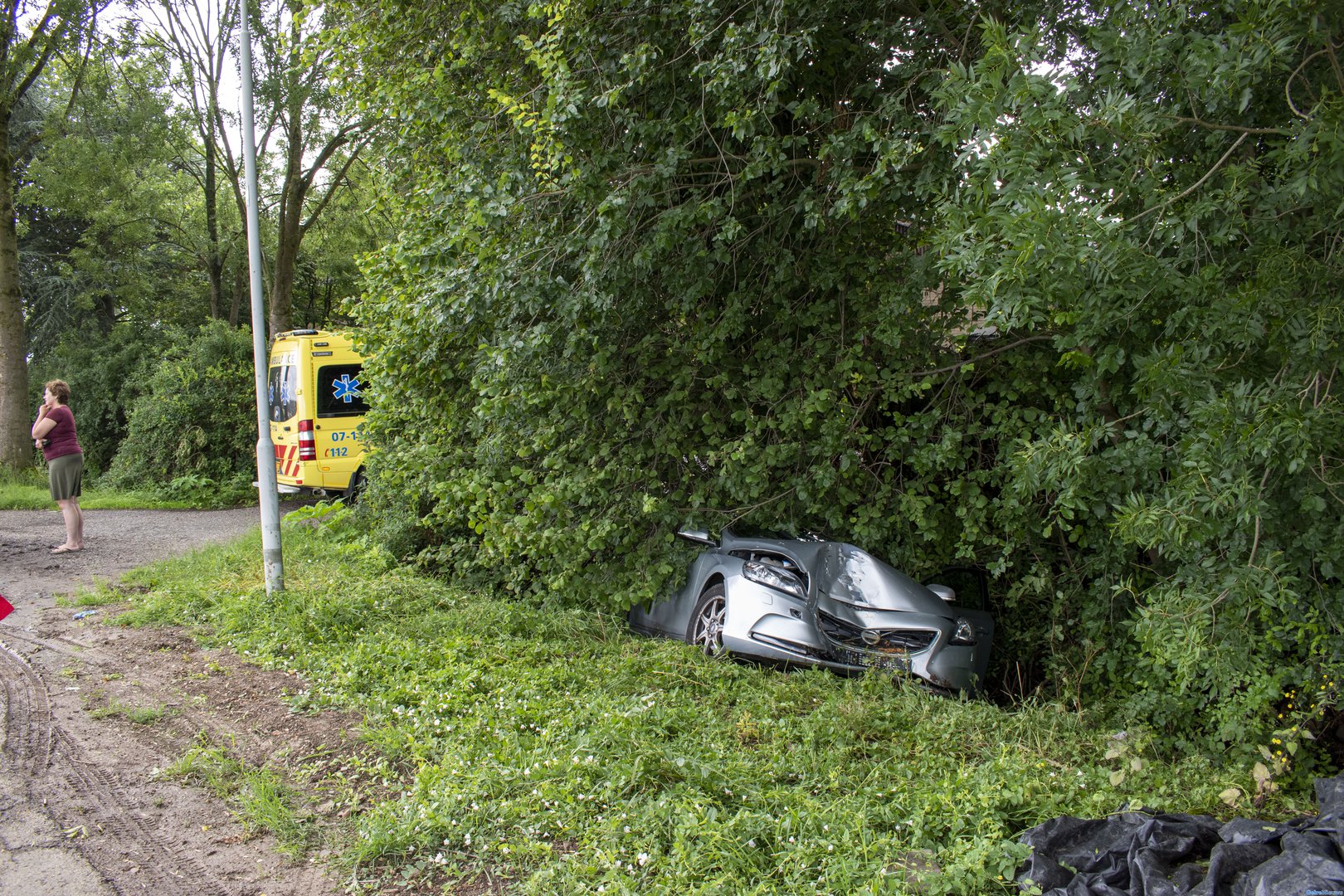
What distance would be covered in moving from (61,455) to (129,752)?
7213mm

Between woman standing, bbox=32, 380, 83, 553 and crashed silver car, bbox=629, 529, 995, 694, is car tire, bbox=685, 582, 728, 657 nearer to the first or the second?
crashed silver car, bbox=629, 529, 995, 694

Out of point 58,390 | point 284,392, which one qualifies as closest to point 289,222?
point 284,392

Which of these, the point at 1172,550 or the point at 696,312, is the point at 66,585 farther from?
the point at 1172,550

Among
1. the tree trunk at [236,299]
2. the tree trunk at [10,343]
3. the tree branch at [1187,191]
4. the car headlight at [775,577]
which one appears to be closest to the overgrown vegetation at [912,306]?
the tree branch at [1187,191]

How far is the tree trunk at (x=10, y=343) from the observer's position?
621 inches

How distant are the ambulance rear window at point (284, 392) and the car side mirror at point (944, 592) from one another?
1082cm

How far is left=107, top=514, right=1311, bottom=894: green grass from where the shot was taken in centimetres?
353

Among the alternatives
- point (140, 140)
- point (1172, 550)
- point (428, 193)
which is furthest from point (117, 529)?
point (1172, 550)

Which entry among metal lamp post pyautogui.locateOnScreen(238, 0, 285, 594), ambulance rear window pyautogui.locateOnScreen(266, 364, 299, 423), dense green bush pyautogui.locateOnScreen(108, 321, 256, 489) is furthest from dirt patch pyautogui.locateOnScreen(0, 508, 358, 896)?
dense green bush pyautogui.locateOnScreen(108, 321, 256, 489)

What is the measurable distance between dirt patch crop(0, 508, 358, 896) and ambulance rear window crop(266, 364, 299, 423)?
20.4 feet

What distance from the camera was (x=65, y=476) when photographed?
1045 cm

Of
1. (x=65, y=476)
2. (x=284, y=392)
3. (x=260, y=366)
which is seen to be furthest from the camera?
(x=284, y=392)

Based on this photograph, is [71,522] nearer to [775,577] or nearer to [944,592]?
[775,577]

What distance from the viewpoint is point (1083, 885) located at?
3.18m
